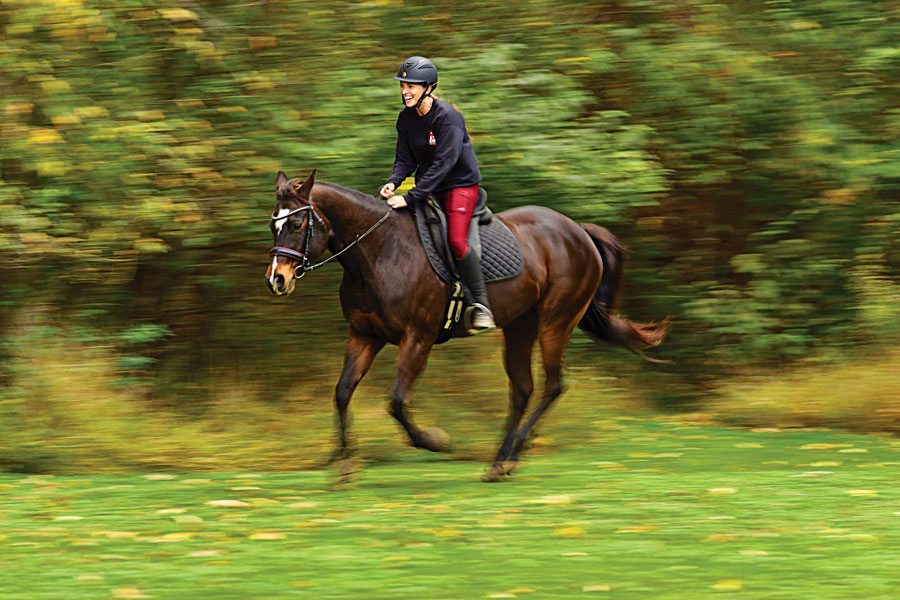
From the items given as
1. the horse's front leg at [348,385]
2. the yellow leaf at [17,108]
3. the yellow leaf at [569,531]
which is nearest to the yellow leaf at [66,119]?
the yellow leaf at [17,108]

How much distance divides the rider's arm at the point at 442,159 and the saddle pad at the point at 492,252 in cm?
29

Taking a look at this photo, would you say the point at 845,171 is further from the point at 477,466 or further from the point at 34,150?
the point at 34,150

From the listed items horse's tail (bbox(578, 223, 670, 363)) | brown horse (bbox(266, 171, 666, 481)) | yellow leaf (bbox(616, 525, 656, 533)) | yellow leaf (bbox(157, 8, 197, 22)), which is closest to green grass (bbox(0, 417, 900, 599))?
yellow leaf (bbox(616, 525, 656, 533))

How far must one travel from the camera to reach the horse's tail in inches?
459

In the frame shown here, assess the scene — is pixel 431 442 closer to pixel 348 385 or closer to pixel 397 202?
pixel 348 385

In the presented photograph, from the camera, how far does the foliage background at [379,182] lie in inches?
491

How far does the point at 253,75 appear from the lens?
13.4 metres

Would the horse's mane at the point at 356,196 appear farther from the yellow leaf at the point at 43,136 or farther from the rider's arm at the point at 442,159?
the yellow leaf at the point at 43,136

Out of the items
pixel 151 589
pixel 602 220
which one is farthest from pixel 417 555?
pixel 602 220

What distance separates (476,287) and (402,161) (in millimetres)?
1079

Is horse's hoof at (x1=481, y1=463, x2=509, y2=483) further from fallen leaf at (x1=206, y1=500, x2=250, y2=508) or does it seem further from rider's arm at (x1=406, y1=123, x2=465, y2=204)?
rider's arm at (x1=406, y1=123, x2=465, y2=204)

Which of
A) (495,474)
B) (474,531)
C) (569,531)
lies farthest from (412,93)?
(569,531)

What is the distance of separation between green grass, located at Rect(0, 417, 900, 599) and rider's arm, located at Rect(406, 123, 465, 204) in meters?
2.11

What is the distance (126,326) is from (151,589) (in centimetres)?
Answer: 791
